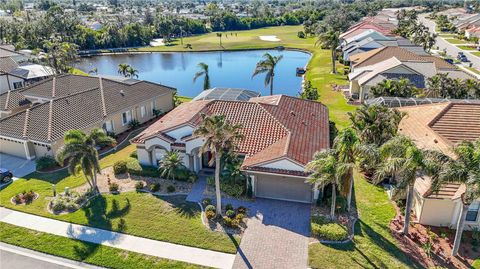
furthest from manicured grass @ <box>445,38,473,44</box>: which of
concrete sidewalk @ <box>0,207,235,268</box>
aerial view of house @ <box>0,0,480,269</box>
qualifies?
concrete sidewalk @ <box>0,207,235,268</box>

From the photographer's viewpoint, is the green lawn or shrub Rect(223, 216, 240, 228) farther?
shrub Rect(223, 216, 240, 228)

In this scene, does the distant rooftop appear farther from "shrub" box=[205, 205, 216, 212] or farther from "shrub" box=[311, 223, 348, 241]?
"shrub" box=[311, 223, 348, 241]

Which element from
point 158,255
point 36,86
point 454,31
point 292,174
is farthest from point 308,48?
point 158,255

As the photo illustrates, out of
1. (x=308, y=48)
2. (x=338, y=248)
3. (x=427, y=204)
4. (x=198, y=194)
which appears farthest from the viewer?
(x=308, y=48)

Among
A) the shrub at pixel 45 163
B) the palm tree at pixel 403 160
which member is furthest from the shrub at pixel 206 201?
the shrub at pixel 45 163

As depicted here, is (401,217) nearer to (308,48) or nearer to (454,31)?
(308,48)

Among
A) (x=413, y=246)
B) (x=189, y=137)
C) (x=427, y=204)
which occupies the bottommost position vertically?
(x=413, y=246)

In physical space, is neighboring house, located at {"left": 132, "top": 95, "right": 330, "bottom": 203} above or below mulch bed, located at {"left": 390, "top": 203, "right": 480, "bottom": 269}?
above
